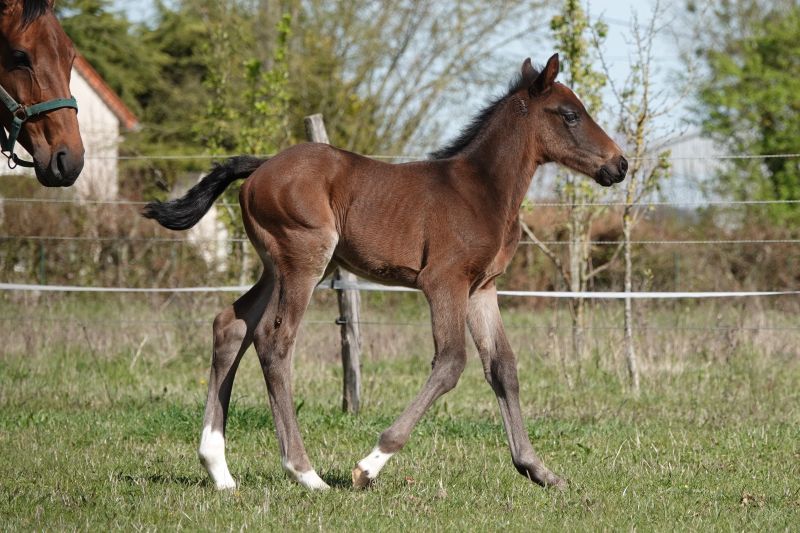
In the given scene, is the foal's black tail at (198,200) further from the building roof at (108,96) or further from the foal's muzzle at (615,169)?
the building roof at (108,96)

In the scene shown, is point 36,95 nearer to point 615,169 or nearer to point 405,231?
point 405,231

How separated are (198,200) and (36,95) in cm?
126

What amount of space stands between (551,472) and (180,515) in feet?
6.63

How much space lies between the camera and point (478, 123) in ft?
20.2

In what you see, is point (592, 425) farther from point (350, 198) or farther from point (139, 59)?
point (139, 59)

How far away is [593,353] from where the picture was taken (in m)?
10.1

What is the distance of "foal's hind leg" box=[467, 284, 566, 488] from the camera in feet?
18.5

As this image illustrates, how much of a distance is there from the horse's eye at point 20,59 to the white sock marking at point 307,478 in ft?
7.72

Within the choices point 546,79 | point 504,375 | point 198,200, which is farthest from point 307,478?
point 546,79

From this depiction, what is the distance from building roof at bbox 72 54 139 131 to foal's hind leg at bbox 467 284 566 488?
19.6m

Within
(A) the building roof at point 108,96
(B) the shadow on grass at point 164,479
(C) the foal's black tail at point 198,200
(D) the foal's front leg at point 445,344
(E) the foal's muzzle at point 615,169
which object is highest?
(A) the building roof at point 108,96

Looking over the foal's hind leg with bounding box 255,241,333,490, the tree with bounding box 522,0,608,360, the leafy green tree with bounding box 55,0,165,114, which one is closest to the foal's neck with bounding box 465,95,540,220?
the foal's hind leg with bounding box 255,241,333,490

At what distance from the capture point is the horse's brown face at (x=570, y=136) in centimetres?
599

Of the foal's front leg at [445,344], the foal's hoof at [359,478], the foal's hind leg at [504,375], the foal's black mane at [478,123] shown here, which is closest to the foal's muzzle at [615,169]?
the foal's black mane at [478,123]
